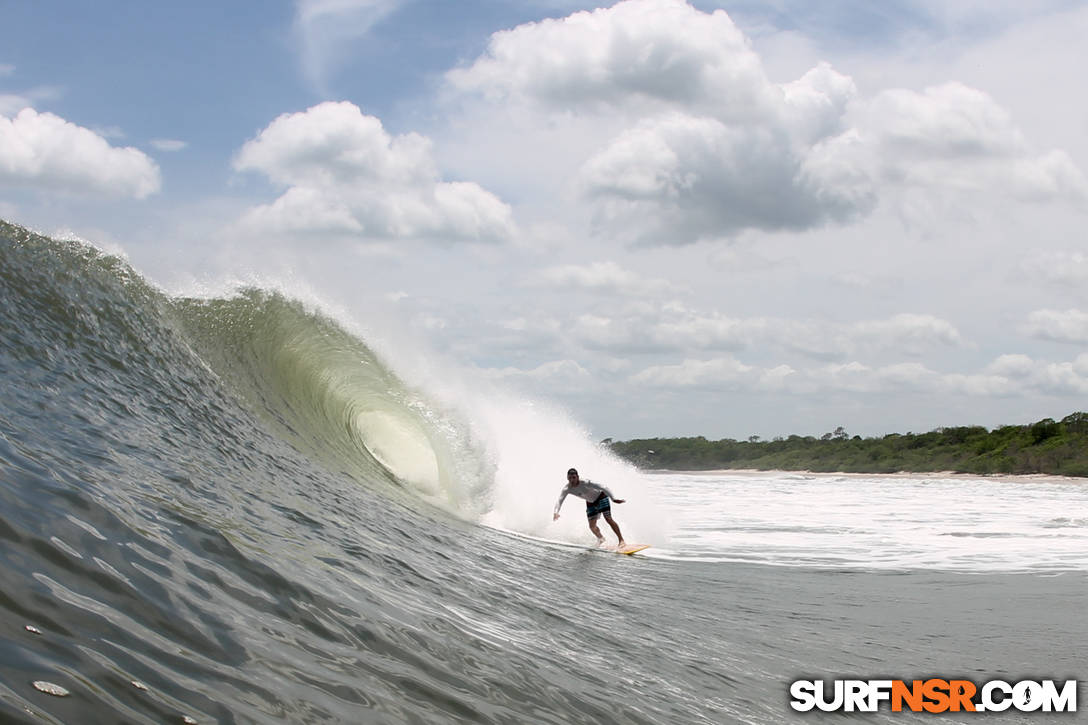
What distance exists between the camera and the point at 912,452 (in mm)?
66500

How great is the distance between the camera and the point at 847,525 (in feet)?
61.6

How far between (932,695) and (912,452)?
66.5 meters

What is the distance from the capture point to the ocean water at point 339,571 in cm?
330

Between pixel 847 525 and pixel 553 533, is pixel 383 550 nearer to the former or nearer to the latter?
pixel 553 533

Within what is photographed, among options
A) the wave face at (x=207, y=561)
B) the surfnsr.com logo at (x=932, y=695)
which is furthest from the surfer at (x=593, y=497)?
the surfnsr.com logo at (x=932, y=695)

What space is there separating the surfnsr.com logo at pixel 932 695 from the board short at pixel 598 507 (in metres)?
8.50

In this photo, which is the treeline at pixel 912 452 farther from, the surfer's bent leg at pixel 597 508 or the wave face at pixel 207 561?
the wave face at pixel 207 561

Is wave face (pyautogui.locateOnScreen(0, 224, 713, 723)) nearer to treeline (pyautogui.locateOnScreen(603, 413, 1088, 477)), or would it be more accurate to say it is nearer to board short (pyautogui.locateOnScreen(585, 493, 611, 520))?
board short (pyautogui.locateOnScreen(585, 493, 611, 520))

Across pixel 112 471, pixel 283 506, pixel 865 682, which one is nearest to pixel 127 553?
pixel 112 471

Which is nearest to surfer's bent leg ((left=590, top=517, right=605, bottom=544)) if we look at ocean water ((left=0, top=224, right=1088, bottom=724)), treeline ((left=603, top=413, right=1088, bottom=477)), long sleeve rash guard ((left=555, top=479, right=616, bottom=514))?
long sleeve rash guard ((left=555, top=479, right=616, bottom=514))

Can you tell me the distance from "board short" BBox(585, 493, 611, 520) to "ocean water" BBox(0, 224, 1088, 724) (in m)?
0.91

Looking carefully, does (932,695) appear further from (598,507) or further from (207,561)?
(598,507)

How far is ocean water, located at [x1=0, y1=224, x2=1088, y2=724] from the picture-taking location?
10.8ft

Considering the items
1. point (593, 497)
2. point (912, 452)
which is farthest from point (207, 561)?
point (912, 452)
